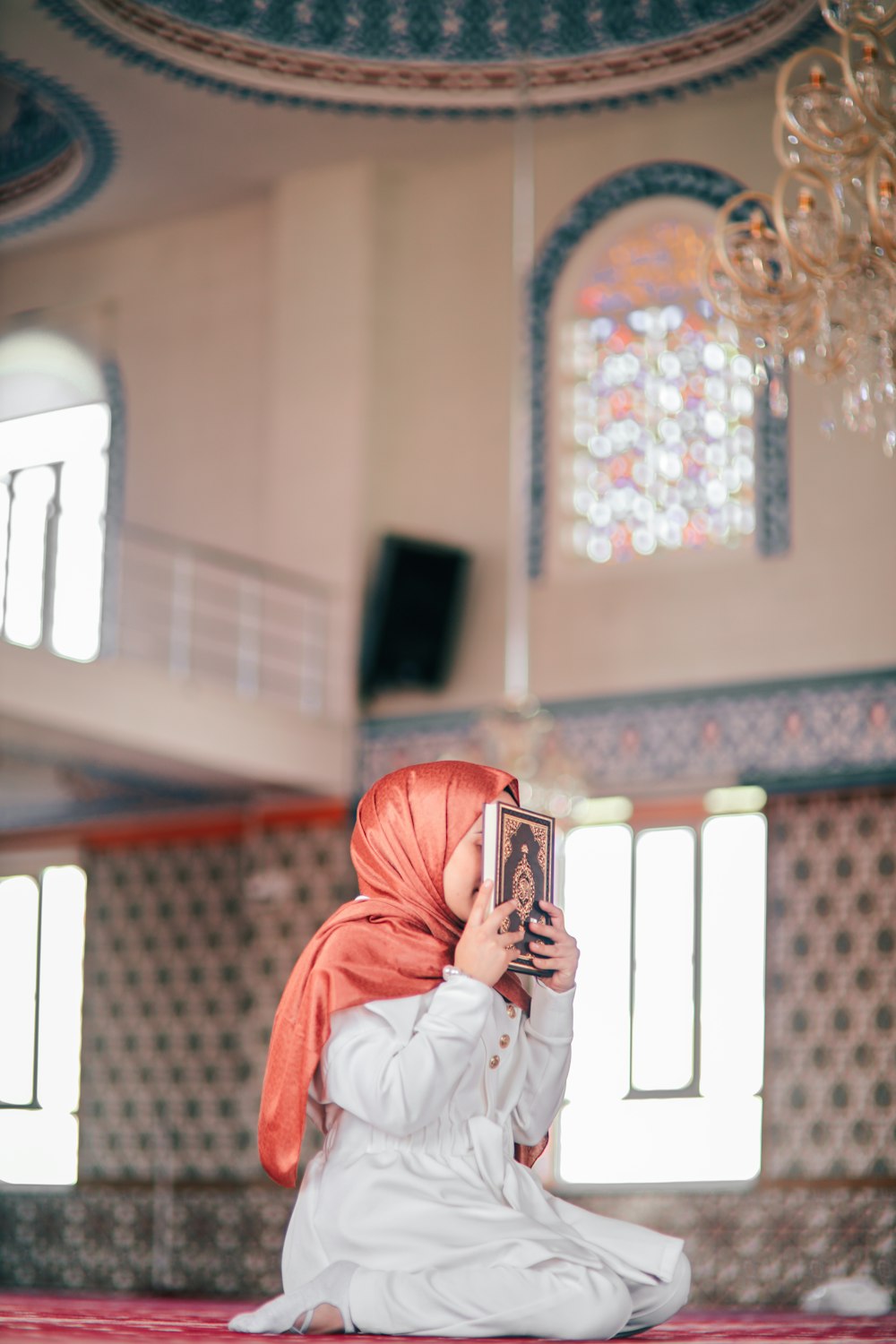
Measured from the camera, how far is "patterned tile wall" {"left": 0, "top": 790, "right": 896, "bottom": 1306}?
8766mm

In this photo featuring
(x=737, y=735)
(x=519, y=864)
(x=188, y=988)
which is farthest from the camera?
(x=188, y=988)

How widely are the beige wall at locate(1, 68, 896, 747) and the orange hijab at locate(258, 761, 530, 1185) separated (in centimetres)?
611

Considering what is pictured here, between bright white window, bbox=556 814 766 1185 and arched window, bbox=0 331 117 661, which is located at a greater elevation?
arched window, bbox=0 331 117 661

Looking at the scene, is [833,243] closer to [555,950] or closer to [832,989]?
[555,950]

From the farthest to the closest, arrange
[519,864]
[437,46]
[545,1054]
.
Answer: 1. [437,46]
2. [545,1054]
3. [519,864]

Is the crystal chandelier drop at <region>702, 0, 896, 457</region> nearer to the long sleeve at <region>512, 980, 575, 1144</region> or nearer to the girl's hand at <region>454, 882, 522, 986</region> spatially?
the long sleeve at <region>512, 980, 575, 1144</region>

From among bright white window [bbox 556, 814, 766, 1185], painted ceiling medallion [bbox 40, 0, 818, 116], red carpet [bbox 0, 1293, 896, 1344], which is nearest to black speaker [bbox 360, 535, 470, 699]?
bright white window [bbox 556, 814, 766, 1185]

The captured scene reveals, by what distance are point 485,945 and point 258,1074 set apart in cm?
745

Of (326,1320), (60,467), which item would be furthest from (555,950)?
(60,467)

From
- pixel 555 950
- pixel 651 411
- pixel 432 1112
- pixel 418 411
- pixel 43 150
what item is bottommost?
pixel 432 1112

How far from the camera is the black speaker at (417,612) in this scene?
10.3 m

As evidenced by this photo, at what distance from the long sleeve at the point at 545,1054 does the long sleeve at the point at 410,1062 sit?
231 mm

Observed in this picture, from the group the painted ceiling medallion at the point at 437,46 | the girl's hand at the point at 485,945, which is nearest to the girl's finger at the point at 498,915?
the girl's hand at the point at 485,945

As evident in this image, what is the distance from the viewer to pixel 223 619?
1082cm
